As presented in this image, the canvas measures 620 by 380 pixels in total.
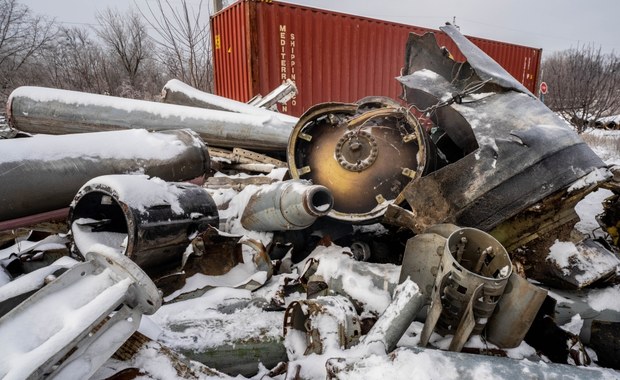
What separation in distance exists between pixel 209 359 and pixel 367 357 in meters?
0.72

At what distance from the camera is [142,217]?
1.76 meters

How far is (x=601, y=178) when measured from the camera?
1.84 m

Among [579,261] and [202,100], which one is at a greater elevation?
[202,100]

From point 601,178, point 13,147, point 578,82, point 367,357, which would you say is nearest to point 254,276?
point 367,357

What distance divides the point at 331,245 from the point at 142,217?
1.20 metres

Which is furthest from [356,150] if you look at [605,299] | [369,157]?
[605,299]

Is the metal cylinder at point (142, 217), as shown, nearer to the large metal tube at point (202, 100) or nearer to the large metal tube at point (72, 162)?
the large metal tube at point (72, 162)

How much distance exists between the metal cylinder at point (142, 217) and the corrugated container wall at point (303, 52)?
4.50m

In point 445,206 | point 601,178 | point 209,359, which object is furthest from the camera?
point 445,206

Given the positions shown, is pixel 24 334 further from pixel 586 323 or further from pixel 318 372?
pixel 586 323

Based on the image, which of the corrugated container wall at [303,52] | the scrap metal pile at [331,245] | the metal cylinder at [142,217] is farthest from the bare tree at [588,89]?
the metal cylinder at [142,217]

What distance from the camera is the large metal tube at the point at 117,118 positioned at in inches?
140

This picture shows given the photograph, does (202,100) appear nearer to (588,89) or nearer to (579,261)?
(579,261)

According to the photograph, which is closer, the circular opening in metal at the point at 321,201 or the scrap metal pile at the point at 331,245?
the scrap metal pile at the point at 331,245
